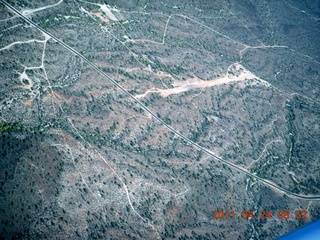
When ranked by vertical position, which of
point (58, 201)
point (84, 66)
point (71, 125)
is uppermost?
point (84, 66)

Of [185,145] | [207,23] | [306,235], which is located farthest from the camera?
[207,23]

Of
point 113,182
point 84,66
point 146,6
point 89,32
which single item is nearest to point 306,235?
point 113,182

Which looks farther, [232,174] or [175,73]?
[175,73]

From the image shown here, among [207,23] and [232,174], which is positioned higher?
[207,23]

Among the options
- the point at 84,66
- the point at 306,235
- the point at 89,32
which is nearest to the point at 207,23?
the point at 89,32

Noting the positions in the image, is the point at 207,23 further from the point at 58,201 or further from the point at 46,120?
the point at 58,201

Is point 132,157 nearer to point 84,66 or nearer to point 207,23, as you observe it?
point 84,66

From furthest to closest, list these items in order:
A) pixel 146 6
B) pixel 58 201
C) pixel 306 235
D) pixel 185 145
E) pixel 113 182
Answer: pixel 146 6 → pixel 185 145 → pixel 113 182 → pixel 58 201 → pixel 306 235
